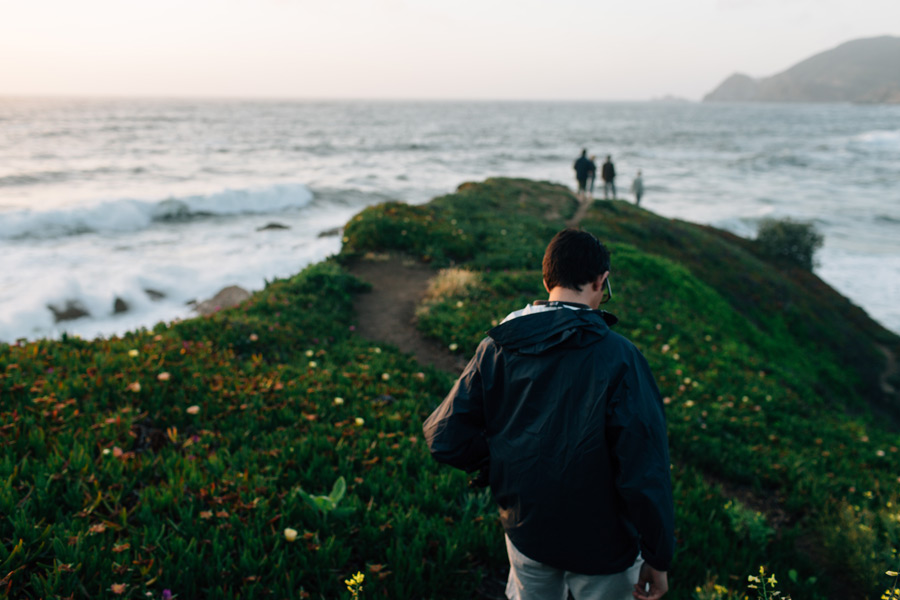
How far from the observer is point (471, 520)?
12.9 feet

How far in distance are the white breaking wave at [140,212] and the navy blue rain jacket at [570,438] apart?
2590cm

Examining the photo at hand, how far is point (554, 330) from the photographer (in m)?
2.00

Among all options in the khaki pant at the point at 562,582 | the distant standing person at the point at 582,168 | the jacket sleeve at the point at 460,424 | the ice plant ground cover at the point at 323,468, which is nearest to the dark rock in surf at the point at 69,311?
the ice plant ground cover at the point at 323,468

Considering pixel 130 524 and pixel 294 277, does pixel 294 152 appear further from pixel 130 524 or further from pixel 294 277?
pixel 130 524

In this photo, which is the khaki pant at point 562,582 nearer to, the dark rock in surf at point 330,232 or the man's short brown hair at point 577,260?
the man's short brown hair at point 577,260

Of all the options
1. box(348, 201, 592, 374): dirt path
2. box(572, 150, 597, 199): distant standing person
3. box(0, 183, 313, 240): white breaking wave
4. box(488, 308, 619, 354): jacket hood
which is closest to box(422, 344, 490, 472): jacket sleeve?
box(488, 308, 619, 354): jacket hood

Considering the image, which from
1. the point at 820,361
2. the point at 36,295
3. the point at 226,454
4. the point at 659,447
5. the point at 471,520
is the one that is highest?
the point at 659,447

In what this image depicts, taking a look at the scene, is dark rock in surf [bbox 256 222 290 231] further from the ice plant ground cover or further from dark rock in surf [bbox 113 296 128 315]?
the ice plant ground cover

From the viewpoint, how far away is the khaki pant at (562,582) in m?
2.24

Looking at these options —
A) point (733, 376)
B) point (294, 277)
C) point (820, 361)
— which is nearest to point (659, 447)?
point (733, 376)

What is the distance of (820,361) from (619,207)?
10.7 m

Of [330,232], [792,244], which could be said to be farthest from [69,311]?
[792,244]

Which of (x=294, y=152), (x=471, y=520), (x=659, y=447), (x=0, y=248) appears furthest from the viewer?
(x=294, y=152)

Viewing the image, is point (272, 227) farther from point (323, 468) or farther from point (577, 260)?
point (577, 260)
